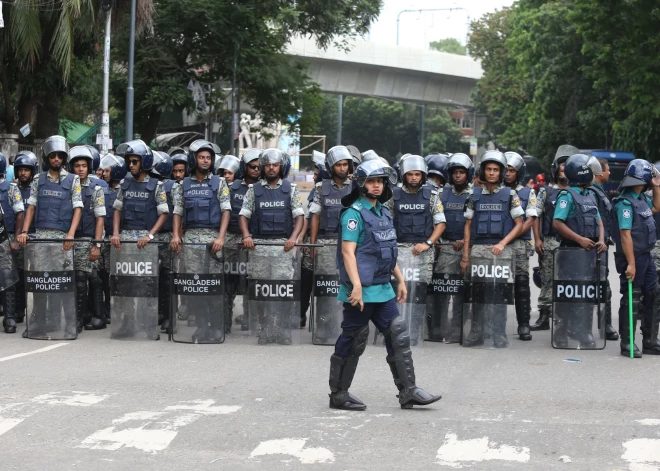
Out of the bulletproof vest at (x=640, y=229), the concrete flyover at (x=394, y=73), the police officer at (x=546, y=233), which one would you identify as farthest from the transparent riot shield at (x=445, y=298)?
the concrete flyover at (x=394, y=73)

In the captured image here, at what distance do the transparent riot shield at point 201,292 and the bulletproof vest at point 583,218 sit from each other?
3.51m

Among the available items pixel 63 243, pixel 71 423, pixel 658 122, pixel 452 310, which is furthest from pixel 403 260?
pixel 658 122

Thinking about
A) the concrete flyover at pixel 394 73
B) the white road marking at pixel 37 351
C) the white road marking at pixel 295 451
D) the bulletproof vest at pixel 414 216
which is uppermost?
the concrete flyover at pixel 394 73

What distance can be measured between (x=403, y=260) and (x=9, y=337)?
4.12 meters

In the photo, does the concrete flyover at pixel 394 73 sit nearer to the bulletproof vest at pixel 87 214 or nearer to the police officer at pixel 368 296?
the bulletproof vest at pixel 87 214

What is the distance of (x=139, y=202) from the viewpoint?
12055 mm

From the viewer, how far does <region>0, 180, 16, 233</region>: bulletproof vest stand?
40.2ft

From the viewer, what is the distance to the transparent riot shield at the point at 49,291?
11.5 m

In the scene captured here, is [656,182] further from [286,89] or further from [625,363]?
[286,89]

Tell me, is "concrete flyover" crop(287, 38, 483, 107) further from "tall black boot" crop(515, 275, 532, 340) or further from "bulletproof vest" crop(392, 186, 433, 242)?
"bulletproof vest" crop(392, 186, 433, 242)

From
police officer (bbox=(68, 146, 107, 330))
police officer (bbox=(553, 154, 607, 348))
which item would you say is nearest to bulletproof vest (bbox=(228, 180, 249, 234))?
police officer (bbox=(68, 146, 107, 330))

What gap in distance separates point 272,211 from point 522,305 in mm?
2797

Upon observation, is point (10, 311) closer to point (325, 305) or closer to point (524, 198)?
point (325, 305)

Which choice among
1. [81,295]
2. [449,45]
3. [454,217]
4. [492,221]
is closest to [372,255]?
[492,221]
